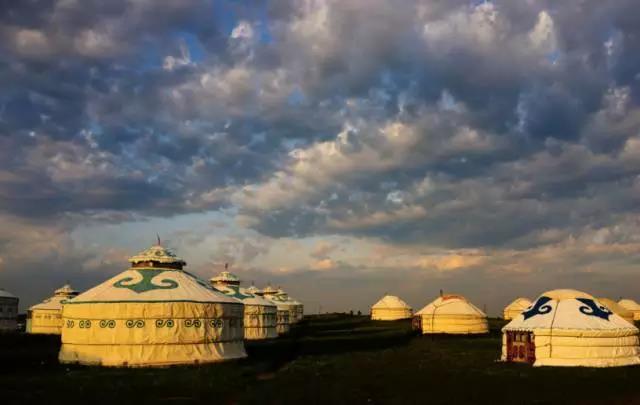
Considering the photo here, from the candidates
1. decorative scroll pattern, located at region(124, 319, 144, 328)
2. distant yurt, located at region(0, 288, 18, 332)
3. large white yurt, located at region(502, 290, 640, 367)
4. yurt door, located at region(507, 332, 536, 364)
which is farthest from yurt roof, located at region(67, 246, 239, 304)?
distant yurt, located at region(0, 288, 18, 332)

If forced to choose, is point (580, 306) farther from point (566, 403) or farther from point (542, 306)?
point (566, 403)

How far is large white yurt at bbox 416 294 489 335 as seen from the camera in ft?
148

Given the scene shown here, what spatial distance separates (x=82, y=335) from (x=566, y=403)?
1926 cm

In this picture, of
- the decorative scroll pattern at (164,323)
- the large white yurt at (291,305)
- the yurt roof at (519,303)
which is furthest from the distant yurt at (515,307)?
the decorative scroll pattern at (164,323)

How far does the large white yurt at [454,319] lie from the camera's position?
148ft

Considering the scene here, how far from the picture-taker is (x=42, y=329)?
54438 mm

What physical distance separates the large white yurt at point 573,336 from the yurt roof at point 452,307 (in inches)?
825

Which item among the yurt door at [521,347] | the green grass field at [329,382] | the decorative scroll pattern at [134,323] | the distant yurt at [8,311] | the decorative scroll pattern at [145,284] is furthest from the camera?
the distant yurt at [8,311]

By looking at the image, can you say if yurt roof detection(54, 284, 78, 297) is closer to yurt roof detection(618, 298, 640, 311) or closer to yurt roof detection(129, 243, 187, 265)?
yurt roof detection(129, 243, 187, 265)

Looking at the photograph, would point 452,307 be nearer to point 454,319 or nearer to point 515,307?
point 454,319

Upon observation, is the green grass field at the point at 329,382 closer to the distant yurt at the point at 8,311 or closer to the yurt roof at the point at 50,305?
the yurt roof at the point at 50,305

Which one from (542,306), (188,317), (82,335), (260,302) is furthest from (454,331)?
(82,335)

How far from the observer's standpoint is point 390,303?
70500mm

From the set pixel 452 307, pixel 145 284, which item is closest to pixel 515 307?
pixel 452 307
